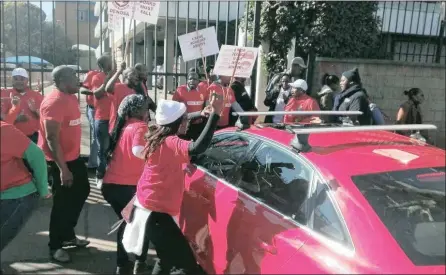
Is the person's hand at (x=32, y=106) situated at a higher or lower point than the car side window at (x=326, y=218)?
higher

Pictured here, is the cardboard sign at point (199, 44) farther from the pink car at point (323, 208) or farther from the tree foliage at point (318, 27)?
the pink car at point (323, 208)

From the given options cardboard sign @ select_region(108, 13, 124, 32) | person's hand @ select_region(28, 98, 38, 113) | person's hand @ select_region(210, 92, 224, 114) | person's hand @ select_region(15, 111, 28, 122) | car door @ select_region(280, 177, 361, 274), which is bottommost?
car door @ select_region(280, 177, 361, 274)

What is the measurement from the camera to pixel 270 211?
2.83 metres

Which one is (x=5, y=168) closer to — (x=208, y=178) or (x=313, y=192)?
(x=208, y=178)

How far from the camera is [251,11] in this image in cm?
904

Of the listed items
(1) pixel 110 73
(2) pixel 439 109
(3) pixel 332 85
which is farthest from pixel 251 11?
(2) pixel 439 109

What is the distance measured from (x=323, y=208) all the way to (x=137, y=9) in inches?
176

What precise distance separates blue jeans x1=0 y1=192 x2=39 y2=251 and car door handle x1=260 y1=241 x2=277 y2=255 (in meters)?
1.86

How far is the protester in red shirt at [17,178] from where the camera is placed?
308cm

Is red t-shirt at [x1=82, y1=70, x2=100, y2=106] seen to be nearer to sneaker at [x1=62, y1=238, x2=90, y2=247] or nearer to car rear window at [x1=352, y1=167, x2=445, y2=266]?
sneaker at [x1=62, y1=238, x2=90, y2=247]

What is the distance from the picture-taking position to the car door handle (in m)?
2.59

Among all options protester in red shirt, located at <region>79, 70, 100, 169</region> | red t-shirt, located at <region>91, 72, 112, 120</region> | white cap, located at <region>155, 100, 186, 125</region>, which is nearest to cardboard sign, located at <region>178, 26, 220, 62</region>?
red t-shirt, located at <region>91, 72, 112, 120</region>

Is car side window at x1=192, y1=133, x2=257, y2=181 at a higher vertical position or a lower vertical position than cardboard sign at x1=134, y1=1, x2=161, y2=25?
lower

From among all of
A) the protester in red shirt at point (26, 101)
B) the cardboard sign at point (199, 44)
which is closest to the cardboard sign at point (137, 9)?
the cardboard sign at point (199, 44)
